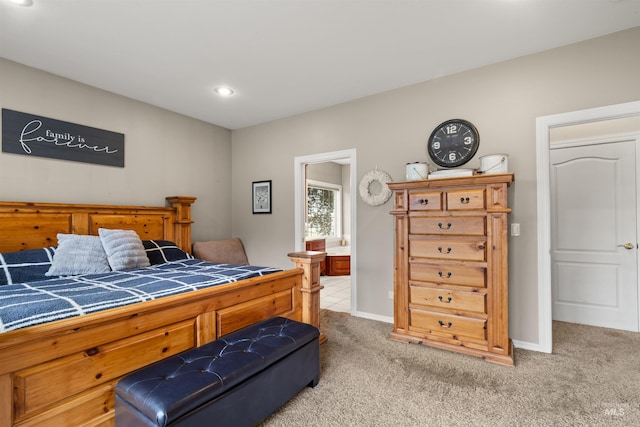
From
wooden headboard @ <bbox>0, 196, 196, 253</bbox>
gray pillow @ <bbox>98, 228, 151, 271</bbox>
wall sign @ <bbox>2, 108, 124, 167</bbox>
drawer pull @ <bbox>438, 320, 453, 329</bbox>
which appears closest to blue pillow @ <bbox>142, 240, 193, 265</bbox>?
gray pillow @ <bbox>98, 228, 151, 271</bbox>

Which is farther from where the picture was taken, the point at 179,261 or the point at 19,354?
the point at 179,261

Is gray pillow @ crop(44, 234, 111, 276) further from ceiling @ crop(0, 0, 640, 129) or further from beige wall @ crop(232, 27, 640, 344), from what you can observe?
beige wall @ crop(232, 27, 640, 344)

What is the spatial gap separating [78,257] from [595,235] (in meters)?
4.95

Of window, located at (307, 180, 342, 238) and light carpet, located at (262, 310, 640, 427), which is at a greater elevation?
window, located at (307, 180, 342, 238)

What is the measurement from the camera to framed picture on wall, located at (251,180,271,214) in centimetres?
437

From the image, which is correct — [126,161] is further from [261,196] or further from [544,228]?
[544,228]

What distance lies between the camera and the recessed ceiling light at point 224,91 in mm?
3303

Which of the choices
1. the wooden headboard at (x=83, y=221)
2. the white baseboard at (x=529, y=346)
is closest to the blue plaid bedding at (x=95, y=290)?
the wooden headboard at (x=83, y=221)

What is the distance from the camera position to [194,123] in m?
4.24

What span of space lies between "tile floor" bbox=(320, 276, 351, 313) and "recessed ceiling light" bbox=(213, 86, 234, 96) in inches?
113

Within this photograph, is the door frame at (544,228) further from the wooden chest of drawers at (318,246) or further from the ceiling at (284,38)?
the wooden chest of drawers at (318,246)

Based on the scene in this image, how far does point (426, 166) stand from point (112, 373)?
8.93ft

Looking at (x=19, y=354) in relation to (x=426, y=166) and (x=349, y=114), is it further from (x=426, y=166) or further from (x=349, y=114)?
(x=349, y=114)

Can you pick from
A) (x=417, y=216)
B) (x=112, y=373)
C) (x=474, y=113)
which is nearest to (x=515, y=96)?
(x=474, y=113)
